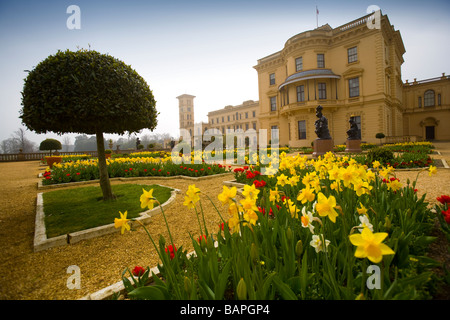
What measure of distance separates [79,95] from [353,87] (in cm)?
3023

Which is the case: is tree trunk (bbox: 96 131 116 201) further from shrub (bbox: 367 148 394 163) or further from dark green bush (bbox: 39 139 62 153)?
dark green bush (bbox: 39 139 62 153)

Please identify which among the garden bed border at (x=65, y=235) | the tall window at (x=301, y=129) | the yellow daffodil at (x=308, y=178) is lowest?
the garden bed border at (x=65, y=235)

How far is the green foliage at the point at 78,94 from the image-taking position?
395cm

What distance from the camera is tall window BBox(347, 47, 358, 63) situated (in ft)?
84.7

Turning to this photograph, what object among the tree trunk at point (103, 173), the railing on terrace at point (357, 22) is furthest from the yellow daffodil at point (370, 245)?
the railing on terrace at point (357, 22)

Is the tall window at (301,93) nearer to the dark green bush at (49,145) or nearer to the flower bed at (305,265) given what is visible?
the flower bed at (305,265)

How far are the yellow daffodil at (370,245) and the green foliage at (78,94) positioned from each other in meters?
4.51

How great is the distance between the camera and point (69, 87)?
3957 mm

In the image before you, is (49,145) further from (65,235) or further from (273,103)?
(273,103)

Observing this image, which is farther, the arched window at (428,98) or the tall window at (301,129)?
the arched window at (428,98)

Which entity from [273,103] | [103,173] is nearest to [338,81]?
[273,103]

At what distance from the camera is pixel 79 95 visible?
158 inches

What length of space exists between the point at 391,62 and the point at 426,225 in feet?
117

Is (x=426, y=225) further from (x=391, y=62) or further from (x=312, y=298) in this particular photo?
(x=391, y=62)
